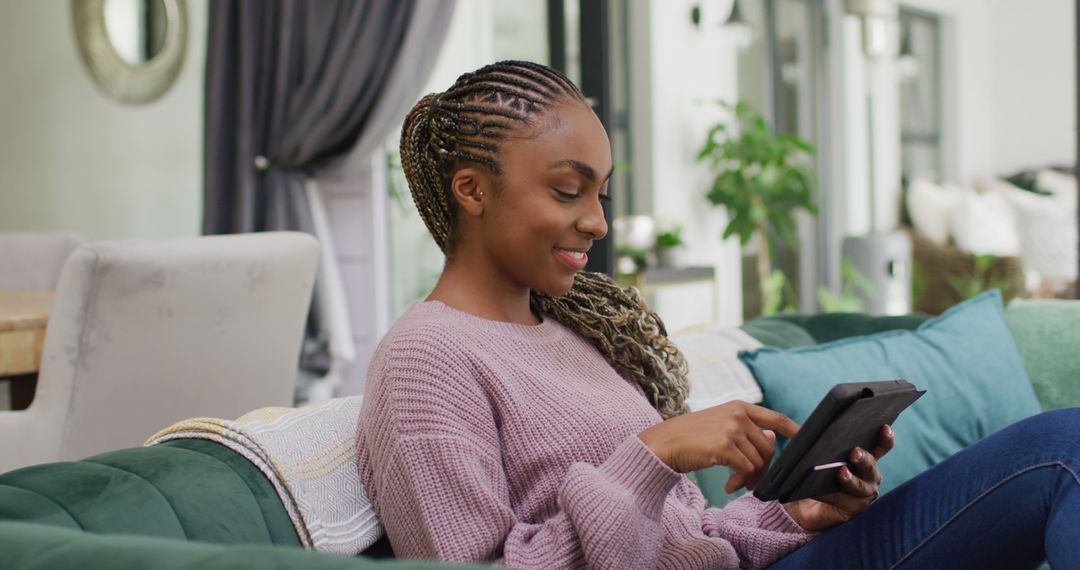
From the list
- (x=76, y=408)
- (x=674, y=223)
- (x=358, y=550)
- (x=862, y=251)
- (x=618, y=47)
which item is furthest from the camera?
(x=862, y=251)

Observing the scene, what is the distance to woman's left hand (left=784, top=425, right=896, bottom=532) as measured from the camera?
46.9 inches

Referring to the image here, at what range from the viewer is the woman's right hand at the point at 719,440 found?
108 cm

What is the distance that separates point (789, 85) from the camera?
6.57 metres

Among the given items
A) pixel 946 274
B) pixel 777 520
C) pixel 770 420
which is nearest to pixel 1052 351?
pixel 777 520

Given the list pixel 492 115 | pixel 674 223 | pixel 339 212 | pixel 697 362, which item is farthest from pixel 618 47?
pixel 492 115

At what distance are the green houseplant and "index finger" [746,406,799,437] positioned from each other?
4102 mm

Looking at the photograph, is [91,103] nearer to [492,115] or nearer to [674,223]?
[674,223]

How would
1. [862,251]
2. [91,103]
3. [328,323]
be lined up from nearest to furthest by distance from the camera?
[328,323], [91,103], [862,251]

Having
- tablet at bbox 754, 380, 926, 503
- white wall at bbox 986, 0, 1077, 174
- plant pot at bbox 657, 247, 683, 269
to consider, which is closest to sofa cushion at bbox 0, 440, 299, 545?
tablet at bbox 754, 380, 926, 503

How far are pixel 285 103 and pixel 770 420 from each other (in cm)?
307

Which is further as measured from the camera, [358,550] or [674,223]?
[674,223]

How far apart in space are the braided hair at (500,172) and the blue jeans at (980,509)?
310 mm

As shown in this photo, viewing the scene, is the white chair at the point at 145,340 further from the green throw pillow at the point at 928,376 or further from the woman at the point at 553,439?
the green throw pillow at the point at 928,376

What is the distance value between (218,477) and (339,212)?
9.59ft
